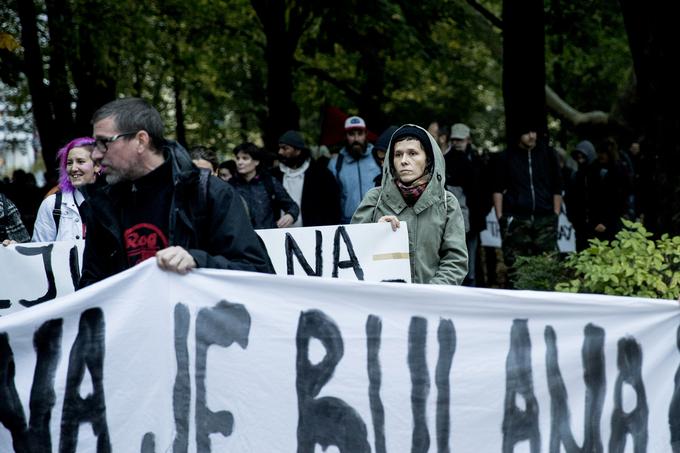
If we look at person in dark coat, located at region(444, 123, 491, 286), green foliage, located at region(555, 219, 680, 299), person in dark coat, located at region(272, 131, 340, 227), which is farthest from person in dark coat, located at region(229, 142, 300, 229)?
green foliage, located at region(555, 219, 680, 299)

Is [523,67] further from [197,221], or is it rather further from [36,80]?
[197,221]

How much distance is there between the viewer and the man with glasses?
437cm

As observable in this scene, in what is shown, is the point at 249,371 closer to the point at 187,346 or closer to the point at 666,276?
the point at 187,346

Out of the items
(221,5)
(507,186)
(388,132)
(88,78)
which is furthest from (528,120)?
(221,5)

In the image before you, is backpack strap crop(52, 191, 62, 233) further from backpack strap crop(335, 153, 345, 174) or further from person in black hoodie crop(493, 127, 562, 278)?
person in black hoodie crop(493, 127, 562, 278)

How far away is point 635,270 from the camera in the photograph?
250 inches

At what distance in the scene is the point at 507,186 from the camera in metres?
11.8

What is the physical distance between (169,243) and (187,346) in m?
0.40

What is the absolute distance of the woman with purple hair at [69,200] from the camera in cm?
720

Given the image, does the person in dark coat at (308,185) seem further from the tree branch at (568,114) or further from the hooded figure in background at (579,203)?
the tree branch at (568,114)

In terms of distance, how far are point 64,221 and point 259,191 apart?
305 cm

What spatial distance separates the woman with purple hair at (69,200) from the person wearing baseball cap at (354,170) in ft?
13.4

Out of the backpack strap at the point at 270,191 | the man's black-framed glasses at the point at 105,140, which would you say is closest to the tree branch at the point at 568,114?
the backpack strap at the point at 270,191

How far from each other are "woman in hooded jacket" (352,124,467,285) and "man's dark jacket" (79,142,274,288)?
1558 mm
